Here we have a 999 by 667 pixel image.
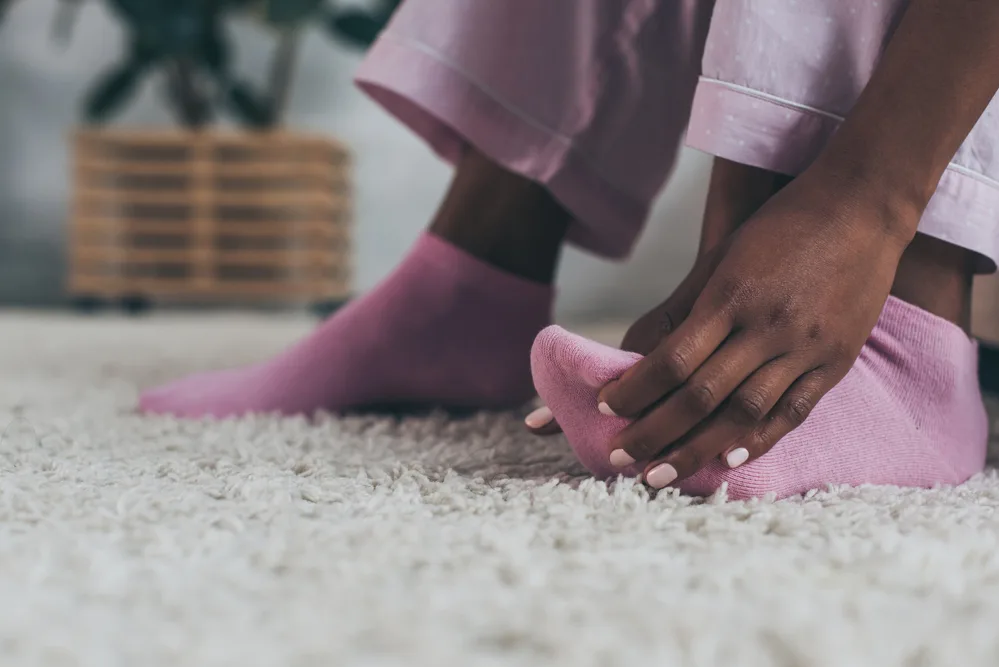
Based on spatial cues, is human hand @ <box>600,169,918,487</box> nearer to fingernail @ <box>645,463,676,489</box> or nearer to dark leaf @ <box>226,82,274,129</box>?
fingernail @ <box>645,463,676,489</box>

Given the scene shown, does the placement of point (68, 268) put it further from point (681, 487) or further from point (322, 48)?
point (681, 487)

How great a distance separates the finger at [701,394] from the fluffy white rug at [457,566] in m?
0.02

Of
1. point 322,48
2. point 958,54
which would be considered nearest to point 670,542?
point 958,54

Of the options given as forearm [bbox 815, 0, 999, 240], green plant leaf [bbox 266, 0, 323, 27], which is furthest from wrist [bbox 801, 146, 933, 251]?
green plant leaf [bbox 266, 0, 323, 27]

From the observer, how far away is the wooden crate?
6.01 ft

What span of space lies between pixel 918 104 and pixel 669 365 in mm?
145

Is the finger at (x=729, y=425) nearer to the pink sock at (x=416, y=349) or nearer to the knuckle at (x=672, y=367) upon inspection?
the knuckle at (x=672, y=367)

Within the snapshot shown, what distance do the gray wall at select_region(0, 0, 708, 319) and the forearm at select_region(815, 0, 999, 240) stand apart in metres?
1.62

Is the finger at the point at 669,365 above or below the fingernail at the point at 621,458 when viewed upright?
above

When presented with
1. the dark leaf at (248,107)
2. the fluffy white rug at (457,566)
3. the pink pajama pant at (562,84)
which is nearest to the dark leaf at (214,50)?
the dark leaf at (248,107)

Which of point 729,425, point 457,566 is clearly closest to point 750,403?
point 729,425

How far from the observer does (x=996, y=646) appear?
213 millimetres

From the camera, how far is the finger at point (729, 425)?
33 centimetres

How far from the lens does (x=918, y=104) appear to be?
0.36 m
